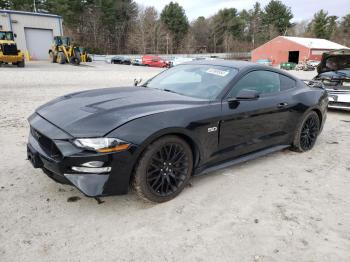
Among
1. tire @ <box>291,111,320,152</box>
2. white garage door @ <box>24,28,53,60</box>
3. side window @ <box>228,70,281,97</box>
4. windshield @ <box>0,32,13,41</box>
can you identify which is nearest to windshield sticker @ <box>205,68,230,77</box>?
side window @ <box>228,70,281,97</box>

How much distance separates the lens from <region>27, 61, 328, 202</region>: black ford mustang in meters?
2.76

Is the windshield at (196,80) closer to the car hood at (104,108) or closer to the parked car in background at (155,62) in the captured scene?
the car hood at (104,108)

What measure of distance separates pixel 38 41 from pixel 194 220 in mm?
36352

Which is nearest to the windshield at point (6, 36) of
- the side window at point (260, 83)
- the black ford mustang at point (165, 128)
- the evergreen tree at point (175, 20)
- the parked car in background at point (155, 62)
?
the parked car in background at point (155, 62)

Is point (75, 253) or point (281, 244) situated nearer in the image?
point (75, 253)

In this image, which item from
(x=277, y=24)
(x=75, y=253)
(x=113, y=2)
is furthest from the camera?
(x=277, y=24)

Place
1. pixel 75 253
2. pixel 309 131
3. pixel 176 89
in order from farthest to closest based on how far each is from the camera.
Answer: pixel 309 131 → pixel 176 89 → pixel 75 253

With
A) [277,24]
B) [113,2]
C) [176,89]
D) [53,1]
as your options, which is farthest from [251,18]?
[176,89]

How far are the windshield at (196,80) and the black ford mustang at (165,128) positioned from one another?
0.04 ft

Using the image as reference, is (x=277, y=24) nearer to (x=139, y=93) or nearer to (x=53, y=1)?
(x=53, y=1)

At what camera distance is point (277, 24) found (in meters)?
84.8

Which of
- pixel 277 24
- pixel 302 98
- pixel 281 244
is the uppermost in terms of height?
pixel 277 24

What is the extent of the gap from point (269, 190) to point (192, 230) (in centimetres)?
130

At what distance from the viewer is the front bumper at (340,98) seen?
309 inches
